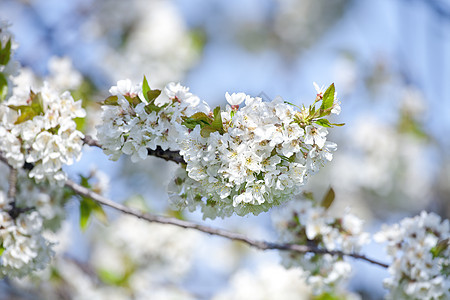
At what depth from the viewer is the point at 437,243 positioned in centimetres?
238

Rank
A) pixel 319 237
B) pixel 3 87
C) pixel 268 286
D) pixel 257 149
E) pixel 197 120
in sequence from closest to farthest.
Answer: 1. pixel 257 149
2. pixel 197 120
3. pixel 3 87
4. pixel 319 237
5. pixel 268 286

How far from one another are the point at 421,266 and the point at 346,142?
607cm

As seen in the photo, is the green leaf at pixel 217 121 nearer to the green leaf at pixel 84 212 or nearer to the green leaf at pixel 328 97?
the green leaf at pixel 328 97

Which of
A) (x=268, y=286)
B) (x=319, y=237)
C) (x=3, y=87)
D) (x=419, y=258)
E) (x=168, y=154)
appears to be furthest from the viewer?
(x=268, y=286)

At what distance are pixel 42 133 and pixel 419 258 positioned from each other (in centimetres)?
182

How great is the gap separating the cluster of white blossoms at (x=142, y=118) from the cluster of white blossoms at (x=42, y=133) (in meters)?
0.24

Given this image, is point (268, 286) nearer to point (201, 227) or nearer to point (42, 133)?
point (201, 227)

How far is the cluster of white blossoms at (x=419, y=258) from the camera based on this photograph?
2.36 metres

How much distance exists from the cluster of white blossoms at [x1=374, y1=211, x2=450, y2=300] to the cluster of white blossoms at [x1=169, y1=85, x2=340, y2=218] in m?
1.03

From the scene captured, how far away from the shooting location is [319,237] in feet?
8.50

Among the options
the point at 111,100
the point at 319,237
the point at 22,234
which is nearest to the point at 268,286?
the point at 319,237

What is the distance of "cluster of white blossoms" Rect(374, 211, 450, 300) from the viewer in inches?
92.7

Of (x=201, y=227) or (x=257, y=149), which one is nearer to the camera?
(x=257, y=149)

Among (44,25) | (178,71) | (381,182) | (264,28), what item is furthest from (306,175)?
(264,28)
